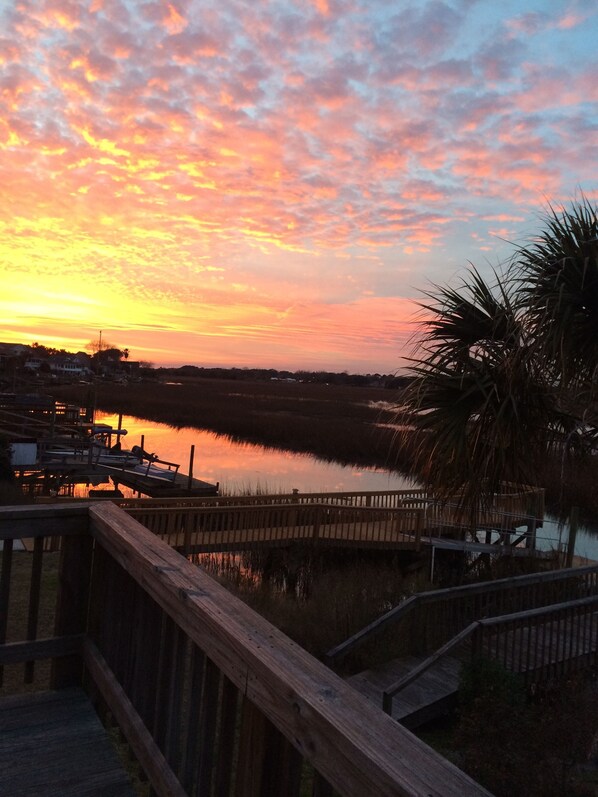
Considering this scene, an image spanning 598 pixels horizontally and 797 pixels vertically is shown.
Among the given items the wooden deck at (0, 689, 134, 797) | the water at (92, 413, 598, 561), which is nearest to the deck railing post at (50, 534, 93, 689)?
the wooden deck at (0, 689, 134, 797)

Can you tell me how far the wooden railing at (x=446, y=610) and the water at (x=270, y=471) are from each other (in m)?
8.24

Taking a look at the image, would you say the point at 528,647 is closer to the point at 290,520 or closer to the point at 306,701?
the point at 290,520

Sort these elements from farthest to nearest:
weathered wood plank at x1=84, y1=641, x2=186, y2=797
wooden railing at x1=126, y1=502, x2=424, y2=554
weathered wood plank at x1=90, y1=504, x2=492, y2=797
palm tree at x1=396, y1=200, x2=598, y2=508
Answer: wooden railing at x1=126, y1=502, x2=424, y2=554 → palm tree at x1=396, y1=200, x2=598, y2=508 → weathered wood plank at x1=84, y1=641, x2=186, y2=797 → weathered wood plank at x1=90, y1=504, x2=492, y2=797

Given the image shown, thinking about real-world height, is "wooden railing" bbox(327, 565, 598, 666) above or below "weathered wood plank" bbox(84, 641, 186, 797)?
below

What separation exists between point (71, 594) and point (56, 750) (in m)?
0.67

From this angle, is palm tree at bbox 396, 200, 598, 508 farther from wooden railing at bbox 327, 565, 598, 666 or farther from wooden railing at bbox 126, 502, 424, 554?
wooden railing at bbox 126, 502, 424, 554

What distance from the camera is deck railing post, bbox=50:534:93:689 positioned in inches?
115

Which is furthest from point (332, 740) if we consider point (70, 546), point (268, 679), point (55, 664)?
point (55, 664)

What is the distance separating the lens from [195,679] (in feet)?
6.07

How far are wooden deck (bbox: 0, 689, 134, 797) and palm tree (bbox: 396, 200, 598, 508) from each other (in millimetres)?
4472

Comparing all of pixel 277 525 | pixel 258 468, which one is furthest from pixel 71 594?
pixel 258 468

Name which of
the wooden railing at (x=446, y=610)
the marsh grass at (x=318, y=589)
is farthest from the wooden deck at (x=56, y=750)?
the marsh grass at (x=318, y=589)

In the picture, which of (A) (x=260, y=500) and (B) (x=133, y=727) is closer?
(B) (x=133, y=727)

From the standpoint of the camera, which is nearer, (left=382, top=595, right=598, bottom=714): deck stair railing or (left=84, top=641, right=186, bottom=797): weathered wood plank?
(left=84, top=641, right=186, bottom=797): weathered wood plank
